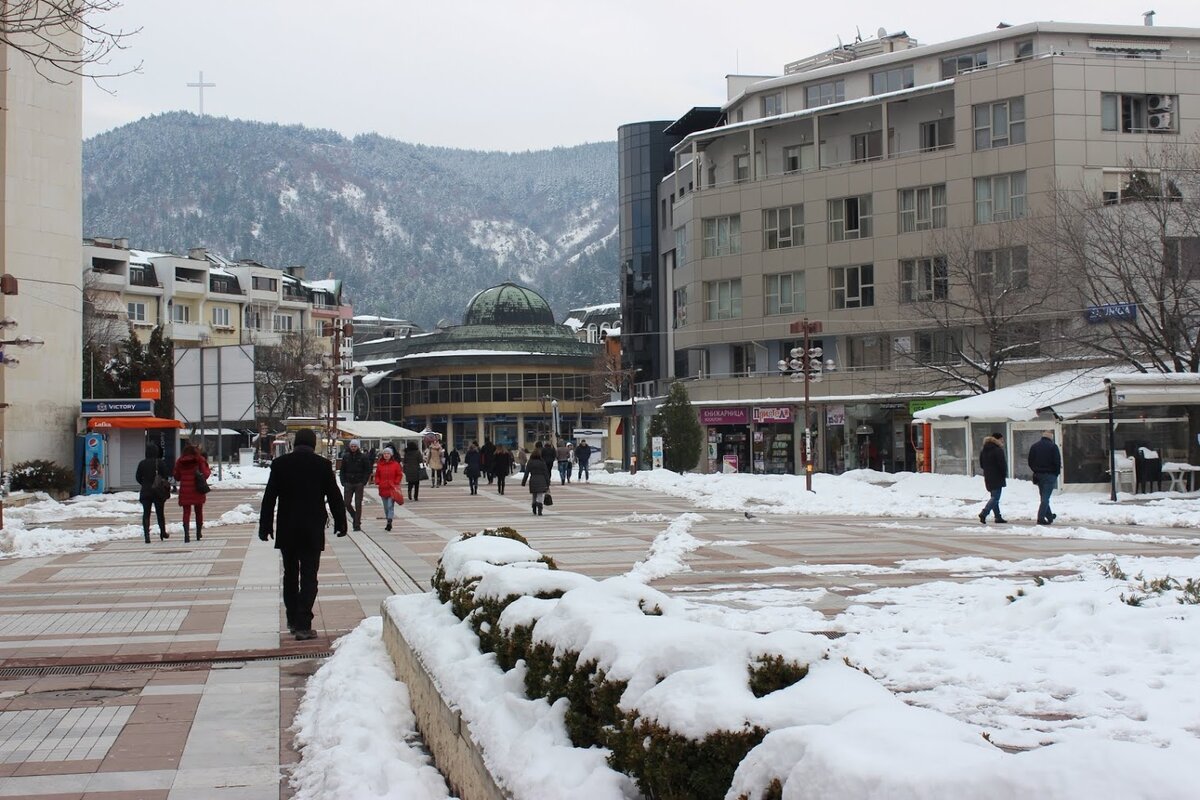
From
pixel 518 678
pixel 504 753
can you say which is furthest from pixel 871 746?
pixel 518 678

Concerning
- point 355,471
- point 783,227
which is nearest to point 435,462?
point 783,227


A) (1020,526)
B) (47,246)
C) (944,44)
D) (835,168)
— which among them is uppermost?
(944,44)

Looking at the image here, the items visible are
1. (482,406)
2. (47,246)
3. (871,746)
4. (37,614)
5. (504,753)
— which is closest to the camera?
(871,746)

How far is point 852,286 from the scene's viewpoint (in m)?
59.0

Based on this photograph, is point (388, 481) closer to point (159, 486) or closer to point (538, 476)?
point (538, 476)

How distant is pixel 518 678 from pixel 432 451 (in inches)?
1730

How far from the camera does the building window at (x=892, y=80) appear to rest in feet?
203

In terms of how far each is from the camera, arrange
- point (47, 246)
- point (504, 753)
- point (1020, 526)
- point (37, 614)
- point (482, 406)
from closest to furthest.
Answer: point (504, 753) < point (37, 614) < point (1020, 526) < point (47, 246) < point (482, 406)

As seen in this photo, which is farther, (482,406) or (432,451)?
(482,406)

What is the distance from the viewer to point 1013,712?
22.8 ft

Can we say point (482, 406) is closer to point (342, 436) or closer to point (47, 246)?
point (342, 436)

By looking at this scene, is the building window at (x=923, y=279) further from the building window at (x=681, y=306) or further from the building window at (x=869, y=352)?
the building window at (x=681, y=306)

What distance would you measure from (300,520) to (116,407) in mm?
35319

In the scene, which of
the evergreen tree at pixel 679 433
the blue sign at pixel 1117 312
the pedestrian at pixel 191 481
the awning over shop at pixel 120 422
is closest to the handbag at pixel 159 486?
the pedestrian at pixel 191 481
